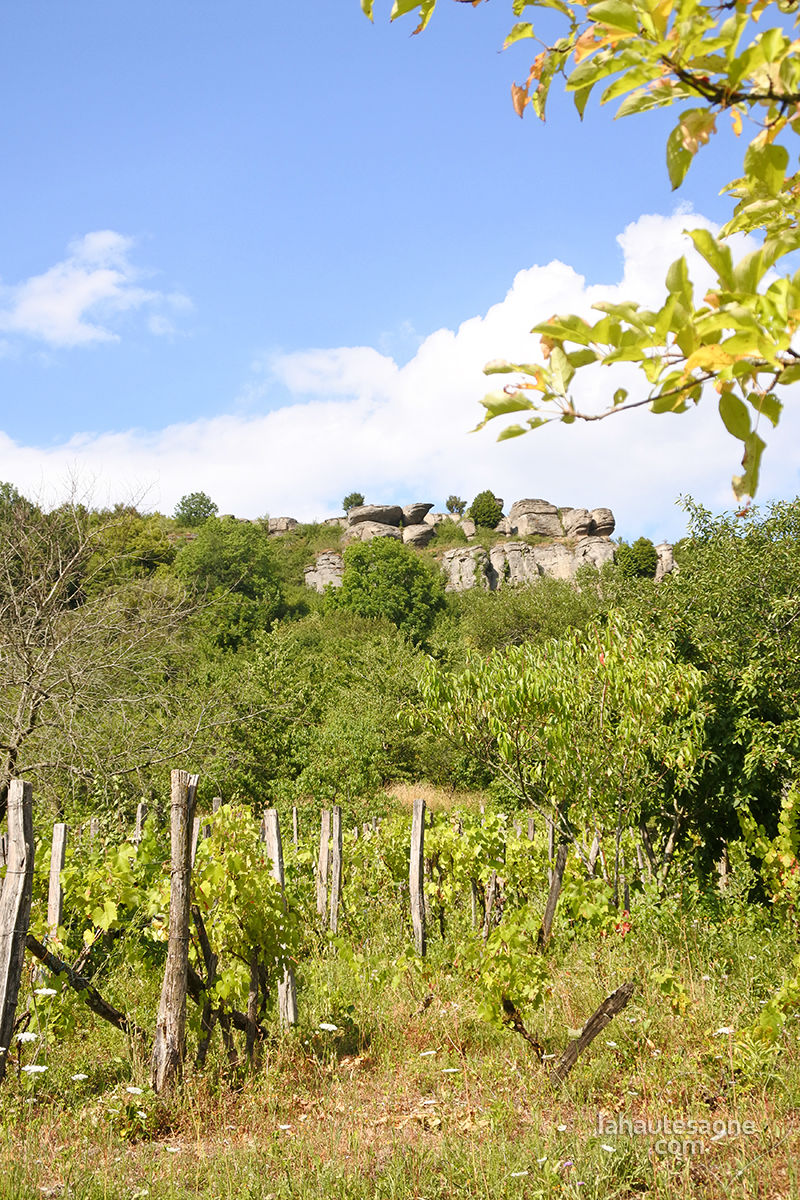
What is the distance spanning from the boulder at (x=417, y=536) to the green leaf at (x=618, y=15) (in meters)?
73.5

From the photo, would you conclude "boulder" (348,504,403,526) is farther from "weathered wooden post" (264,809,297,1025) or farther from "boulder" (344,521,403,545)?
"weathered wooden post" (264,809,297,1025)

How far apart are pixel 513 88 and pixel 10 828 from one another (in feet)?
14.6

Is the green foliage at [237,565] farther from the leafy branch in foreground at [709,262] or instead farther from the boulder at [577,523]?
the leafy branch in foreground at [709,262]

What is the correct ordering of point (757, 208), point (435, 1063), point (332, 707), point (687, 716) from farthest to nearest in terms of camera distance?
1. point (332, 707)
2. point (687, 716)
3. point (435, 1063)
4. point (757, 208)

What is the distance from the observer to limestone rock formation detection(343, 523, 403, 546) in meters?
73.2

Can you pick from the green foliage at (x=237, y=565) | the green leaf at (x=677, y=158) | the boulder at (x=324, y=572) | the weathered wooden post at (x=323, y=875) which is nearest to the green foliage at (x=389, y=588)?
the green foliage at (x=237, y=565)

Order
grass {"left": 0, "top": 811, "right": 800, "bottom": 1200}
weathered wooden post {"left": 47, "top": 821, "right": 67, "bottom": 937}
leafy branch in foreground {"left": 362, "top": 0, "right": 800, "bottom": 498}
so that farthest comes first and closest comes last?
1. weathered wooden post {"left": 47, "top": 821, "right": 67, "bottom": 937}
2. grass {"left": 0, "top": 811, "right": 800, "bottom": 1200}
3. leafy branch in foreground {"left": 362, "top": 0, "right": 800, "bottom": 498}

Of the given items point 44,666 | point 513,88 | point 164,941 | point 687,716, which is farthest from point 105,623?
point 513,88

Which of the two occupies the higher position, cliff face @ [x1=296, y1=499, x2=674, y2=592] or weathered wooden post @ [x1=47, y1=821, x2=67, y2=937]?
cliff face @ [x1=296, y1=499, x2=674, y2=592]

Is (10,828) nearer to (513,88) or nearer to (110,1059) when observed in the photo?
(110,1059)

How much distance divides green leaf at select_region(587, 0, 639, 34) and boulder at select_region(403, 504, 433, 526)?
254ft

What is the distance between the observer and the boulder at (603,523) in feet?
238

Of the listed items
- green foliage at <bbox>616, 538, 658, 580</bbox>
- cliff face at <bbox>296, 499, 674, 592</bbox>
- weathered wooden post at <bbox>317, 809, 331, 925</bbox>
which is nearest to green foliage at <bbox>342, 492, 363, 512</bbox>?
cliff face at <bbox>296, 499, 674, 592</bbox>

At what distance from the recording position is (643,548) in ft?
212
